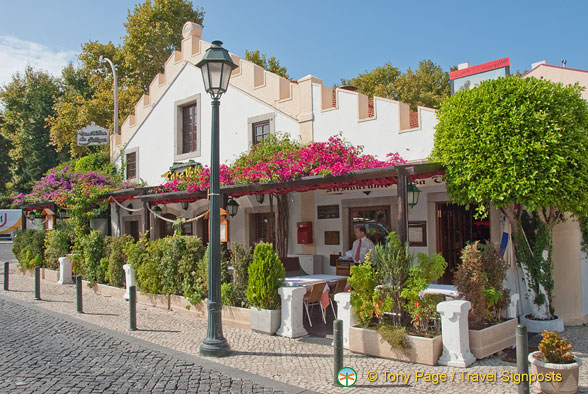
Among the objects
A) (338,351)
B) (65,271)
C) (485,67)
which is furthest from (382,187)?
(65,271)

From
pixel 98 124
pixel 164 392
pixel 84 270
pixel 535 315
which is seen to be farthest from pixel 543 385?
pixel 98 124

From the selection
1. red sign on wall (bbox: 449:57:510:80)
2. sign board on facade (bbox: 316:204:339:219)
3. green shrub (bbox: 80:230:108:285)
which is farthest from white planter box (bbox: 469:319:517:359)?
green shrub (bbox: 80:230:108:285)

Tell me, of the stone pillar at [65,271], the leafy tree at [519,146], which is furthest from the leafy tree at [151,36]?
the leafy tree at [519,146]

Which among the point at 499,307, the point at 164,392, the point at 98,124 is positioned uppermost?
the point at 98,124

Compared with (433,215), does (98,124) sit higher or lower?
higher

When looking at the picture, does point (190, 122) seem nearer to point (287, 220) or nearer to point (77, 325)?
point (287, 220)

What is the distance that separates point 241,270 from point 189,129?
8.75 metres

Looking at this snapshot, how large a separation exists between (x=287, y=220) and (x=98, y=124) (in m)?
16.1

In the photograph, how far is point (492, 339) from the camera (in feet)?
20.8

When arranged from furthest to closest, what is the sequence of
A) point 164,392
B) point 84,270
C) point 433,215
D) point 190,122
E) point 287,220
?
point 190,122 < point 84,270 < point 287,220 < point 433,215 < point 164,392

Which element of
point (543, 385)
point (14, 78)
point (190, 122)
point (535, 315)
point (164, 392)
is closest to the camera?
point (543, 385)

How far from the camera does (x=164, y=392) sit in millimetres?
5395

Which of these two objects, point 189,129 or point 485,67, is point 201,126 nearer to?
point 189,129

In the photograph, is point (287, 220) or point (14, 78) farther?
point (14, 78)
